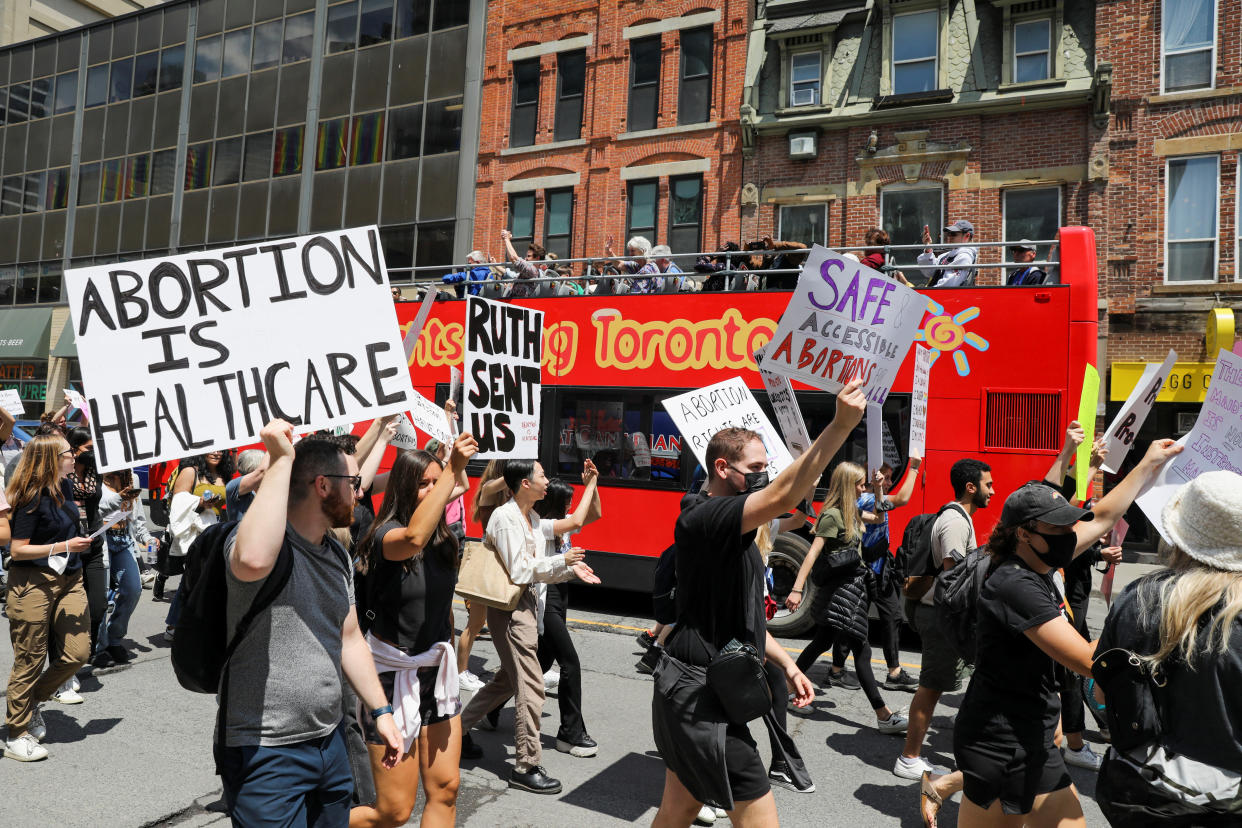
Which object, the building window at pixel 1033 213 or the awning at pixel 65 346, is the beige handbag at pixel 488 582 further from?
the awning at pixel 65 346

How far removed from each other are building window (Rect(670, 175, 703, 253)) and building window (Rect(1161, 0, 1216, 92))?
340 inches

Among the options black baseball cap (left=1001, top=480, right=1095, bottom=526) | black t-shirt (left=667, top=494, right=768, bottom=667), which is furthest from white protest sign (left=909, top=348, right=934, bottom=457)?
black t-shirt (left=667, top=494, right=768, bottom=667)

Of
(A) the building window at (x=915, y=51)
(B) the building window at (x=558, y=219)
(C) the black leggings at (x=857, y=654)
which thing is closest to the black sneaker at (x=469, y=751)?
(C) the black leggings at (x=857, y=654)

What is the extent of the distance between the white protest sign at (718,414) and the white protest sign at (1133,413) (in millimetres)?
1934

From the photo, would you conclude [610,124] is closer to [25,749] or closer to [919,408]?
[919,408]

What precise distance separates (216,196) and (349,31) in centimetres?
627

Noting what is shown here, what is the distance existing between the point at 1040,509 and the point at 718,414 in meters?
2.93

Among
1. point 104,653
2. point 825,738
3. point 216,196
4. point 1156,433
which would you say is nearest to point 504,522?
point 825,738

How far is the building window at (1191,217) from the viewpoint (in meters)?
15.5

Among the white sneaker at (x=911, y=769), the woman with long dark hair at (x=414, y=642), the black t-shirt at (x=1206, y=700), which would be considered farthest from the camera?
the white sneaker at (x=911, y=769)

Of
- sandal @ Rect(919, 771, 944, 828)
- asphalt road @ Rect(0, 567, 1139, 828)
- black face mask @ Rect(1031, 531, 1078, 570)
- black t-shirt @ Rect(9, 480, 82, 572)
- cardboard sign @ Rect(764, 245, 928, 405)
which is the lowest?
asphalt road @ Rect(0, 567, 1139, 828)

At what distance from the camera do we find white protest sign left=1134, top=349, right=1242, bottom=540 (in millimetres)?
4121

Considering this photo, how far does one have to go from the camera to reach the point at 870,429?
5.07 m

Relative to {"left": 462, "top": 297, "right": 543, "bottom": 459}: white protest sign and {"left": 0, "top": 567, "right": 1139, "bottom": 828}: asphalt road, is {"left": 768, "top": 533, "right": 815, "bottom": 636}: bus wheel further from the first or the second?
{"left": 462, "top": 297, "right": 543, "bottom": 459}: white protest sign
